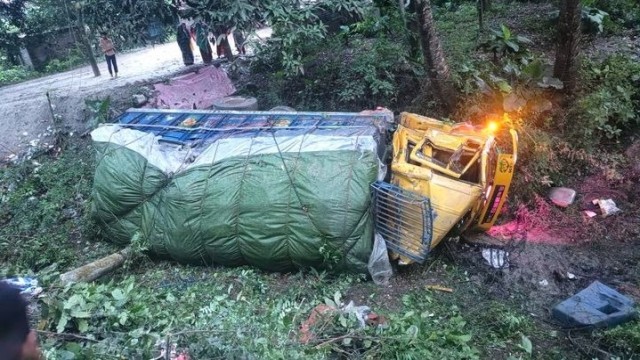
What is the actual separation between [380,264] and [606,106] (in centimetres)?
445

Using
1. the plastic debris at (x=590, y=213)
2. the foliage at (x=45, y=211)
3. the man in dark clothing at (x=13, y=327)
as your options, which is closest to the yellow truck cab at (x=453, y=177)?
the plastic debris at (x=590, y=213)

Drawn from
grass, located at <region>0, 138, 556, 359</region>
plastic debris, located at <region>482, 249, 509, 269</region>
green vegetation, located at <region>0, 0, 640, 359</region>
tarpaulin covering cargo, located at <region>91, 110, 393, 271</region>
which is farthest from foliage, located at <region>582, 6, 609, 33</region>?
grass, located at <region>0, 138, 556, 359</region>

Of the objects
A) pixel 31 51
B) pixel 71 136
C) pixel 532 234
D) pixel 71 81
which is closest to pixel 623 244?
pixel 532 234

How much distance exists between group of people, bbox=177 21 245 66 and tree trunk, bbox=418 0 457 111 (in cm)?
319

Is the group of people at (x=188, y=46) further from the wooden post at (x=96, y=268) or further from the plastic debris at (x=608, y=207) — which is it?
the plastic debris at (x=608, y=207)

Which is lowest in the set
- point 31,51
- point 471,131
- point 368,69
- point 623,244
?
point 623,244

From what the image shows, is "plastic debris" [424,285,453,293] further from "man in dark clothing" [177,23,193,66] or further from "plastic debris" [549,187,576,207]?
"man in dark clothing" [177,23,193,66]

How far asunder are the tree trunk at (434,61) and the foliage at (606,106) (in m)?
1.91

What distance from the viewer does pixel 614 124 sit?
7176 mm

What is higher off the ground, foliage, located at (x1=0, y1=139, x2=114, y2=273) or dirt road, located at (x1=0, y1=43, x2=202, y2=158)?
dirt road, located at (x1=0, y1=43, x2=202, y2=158)

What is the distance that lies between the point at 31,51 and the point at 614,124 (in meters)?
19.1

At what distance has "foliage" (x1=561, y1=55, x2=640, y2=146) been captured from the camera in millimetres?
7031

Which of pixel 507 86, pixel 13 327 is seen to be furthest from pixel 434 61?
pixel 13 327

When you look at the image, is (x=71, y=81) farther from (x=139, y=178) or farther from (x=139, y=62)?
(x=139, y=178)
